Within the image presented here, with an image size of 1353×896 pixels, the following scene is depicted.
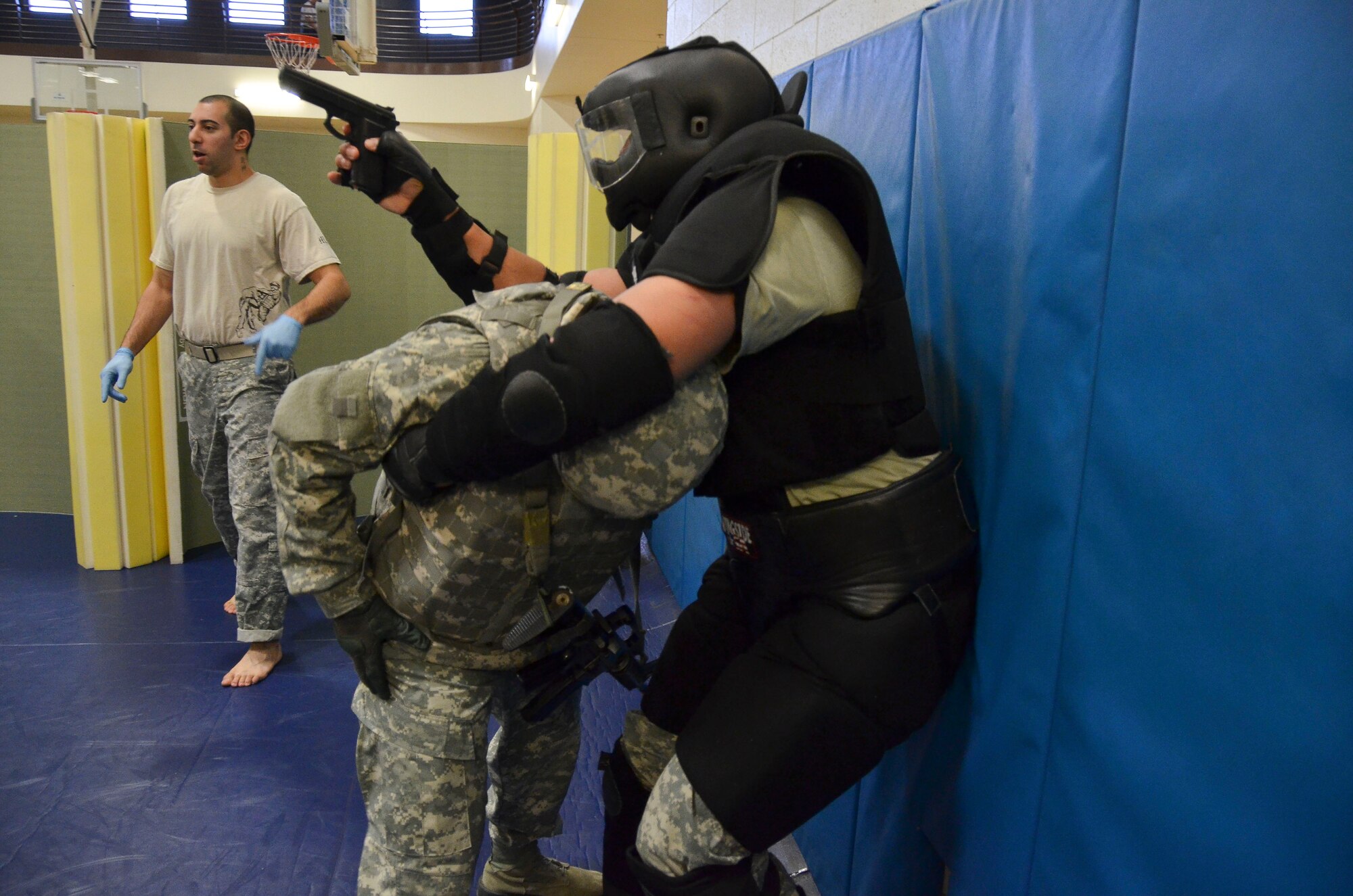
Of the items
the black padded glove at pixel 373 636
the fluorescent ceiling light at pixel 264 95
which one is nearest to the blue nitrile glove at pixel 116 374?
the black padded glove at pixel 373 636

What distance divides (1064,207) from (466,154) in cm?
361

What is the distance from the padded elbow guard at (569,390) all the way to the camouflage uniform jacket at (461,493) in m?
0.07

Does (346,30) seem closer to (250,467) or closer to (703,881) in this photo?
(250,467)

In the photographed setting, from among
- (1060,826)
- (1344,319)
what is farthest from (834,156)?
(1060,826)

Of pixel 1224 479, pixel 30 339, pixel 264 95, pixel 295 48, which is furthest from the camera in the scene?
pixel 264 95

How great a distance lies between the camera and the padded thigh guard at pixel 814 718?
1.11m

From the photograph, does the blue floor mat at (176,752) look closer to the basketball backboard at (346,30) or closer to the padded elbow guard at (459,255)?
the padded elbow guard at (459,255)

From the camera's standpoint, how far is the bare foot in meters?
2.59

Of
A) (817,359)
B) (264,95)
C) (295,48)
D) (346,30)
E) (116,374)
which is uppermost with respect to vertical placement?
(295,48)

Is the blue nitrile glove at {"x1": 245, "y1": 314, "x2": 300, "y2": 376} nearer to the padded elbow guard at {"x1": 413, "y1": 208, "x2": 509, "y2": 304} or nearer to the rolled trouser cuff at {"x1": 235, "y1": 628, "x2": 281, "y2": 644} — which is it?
the padded elbow guard at {"x1": 413, "y1": 208, "x2": 509, "y2": 304}

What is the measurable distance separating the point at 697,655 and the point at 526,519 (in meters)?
0.45

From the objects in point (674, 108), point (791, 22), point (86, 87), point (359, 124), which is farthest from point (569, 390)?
point (86, 87)

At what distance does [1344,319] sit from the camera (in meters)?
0.70

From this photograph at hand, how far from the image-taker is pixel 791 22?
208 centimetres
